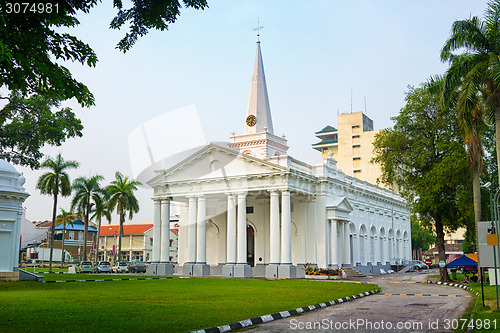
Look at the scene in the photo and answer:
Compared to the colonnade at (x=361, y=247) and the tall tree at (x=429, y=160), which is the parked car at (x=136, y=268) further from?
the tall tree at (x=429, y=160)

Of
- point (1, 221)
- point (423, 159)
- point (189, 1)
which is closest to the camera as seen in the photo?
point (189, 1)

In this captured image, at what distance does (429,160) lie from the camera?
1294 inches

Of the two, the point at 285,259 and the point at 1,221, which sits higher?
the point at 1,221

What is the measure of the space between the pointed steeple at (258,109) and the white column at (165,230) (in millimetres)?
11903

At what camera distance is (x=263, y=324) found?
11258 mm

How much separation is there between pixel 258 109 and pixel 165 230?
1488 centimetres

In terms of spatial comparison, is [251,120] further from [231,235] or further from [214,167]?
[231,235]

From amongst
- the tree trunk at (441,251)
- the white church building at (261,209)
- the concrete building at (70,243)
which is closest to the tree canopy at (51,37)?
the white church building at (261,209)

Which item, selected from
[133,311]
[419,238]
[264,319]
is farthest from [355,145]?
[264,319]

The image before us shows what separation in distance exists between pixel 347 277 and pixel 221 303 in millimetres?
23333

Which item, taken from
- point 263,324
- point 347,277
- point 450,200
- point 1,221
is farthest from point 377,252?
point 263,324

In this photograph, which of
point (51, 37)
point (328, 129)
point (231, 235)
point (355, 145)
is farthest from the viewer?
point (328, 129)

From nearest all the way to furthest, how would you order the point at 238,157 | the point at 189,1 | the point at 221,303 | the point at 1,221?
the point at 189,1, the point at 221,303, the point at 1,221, the point at 238,157

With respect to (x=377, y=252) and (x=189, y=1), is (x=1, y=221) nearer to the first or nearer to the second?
(x=189, y=1)
